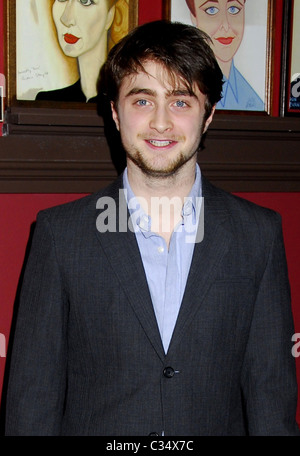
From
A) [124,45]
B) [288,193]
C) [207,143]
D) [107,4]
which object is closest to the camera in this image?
[124,45]

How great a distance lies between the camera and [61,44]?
1.84 m

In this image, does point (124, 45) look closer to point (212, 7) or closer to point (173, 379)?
point (212, 7)

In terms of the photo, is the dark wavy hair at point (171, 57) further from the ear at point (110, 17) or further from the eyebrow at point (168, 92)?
the ear at point (110, 17)

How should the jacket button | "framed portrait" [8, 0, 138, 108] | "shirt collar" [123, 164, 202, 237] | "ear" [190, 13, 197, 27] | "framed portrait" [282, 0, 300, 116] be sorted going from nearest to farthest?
the jacket button → "shirt collar" [123, 164, 202, 237] → "framed portrait" [8, 0, 138, 108] → "ear" [190, 13, 197, 27] → "framed portrait" [282, 0, 300, 116]

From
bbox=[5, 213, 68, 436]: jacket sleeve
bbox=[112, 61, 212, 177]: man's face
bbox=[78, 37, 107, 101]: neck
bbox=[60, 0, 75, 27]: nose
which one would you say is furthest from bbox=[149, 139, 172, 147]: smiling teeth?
bbox=[60, 0, 75, 27]: nose

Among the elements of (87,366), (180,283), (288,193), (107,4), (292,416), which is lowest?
(292,416)

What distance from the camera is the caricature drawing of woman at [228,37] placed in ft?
6.44

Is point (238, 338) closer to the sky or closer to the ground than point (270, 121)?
closer to the ground

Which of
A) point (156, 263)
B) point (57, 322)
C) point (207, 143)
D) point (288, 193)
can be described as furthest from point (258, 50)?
point (57, 322)

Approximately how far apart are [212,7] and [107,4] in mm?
334

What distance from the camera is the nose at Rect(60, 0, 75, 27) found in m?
1.83

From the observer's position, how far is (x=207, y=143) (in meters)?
2.03

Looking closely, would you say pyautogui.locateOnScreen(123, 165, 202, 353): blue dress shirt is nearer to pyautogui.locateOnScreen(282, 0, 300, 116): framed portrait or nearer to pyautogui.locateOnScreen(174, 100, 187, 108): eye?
pyautogui.locateOnScreen(174, 100, 187, 108): eye

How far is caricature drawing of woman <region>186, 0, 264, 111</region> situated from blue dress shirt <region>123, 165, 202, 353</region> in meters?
0.55
